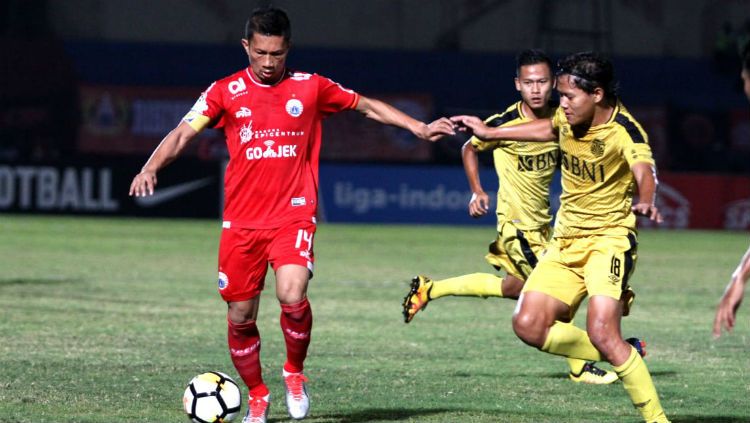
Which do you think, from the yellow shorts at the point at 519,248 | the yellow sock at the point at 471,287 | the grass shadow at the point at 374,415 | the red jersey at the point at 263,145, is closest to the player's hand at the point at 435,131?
the red jersey at the point at 263,145

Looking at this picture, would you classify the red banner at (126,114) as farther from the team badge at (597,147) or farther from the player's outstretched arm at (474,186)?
the team badge at (597,147)

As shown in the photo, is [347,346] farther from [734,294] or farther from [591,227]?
[734,294]

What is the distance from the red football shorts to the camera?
279 inches

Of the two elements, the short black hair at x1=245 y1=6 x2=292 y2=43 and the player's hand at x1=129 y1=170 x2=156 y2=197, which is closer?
the player's hand at x1=129 y1=170 x2=156 y2=197

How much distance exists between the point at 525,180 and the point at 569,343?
2.49 metres

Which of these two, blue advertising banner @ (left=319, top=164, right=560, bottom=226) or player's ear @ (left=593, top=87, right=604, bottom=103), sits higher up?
player's ear @ (left=593, top=87, right=604, bottom=103)

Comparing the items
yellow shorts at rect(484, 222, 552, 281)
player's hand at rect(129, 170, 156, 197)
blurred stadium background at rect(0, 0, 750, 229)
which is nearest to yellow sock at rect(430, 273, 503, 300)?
yellow shorts at rect(484, 222, 552, 281)

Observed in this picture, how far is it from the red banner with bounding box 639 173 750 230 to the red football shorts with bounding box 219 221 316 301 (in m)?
22.8

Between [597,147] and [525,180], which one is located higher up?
[597,147]

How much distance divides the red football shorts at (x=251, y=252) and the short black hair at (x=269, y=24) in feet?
3.14

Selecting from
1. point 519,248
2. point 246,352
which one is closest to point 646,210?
point 246,352

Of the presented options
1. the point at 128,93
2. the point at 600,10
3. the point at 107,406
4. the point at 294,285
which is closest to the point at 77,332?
the point at 107,406

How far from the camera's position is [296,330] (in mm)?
7160

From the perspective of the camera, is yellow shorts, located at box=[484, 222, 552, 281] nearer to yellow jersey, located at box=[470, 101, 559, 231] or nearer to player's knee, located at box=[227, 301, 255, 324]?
yellow jersey, located at box=[470, 101, 559, 231]
